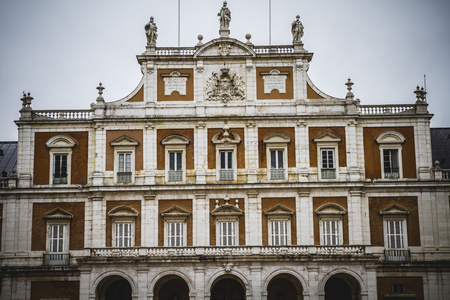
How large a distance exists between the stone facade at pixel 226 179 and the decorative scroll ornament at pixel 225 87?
0.07 meters

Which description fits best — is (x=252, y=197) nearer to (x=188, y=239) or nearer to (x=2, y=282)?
(x=188, y=239)

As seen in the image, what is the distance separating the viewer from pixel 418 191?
43812 millimetres

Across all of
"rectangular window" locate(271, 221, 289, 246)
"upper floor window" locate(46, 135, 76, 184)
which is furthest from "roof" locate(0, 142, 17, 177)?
"rectangular window" locate(271, 221, 289, 246)

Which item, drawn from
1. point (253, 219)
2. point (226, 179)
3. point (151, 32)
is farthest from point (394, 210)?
point (151, 32)

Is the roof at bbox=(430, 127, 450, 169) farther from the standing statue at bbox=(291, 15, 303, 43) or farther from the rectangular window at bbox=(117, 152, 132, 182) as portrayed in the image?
the rectangular window at bbox=(117, 152, 132, 182)

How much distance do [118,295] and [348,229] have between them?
52.1 feet

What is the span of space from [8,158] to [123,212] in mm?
12908

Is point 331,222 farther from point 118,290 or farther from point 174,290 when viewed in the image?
point 118,290

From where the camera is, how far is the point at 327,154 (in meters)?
44.1

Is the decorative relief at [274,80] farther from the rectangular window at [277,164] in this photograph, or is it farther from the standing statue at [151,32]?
the standing statue at [151,32]

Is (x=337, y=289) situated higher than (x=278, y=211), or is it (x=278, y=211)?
(x=278, y=211)

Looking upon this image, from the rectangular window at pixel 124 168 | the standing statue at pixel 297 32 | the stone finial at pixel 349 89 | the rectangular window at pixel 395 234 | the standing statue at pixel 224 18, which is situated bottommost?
the rectangular window at pixel 395 234

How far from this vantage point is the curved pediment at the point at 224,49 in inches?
1774

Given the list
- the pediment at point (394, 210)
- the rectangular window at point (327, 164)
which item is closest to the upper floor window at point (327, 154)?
the rectangular window at point (327, 164)
